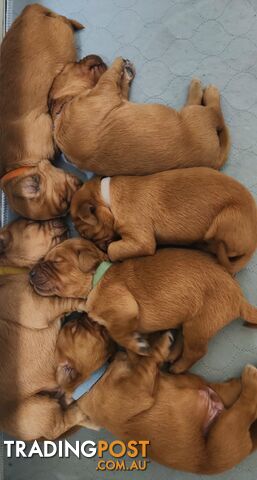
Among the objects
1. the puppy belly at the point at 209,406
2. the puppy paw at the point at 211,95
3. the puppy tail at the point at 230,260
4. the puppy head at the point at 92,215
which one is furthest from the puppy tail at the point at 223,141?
the puppy belly at the point at 209,406

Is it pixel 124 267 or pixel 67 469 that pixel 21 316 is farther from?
pixel 67 469

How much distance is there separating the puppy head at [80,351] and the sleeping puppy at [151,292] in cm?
9

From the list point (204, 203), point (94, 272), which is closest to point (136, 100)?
point (204, 203)

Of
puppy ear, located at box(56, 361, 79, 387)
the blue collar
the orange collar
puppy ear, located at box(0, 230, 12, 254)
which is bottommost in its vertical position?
the blue collar

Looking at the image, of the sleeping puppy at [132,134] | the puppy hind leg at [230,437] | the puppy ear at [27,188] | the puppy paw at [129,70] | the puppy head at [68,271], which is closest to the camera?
the puppy hind leg at [230,437]

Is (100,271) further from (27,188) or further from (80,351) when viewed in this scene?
(27,188)

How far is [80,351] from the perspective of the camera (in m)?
2.39

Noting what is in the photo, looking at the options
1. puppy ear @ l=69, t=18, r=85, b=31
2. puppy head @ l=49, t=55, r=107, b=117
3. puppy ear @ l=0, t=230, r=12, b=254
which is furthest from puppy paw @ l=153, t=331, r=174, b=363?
puppy ear @ l=69, t=18, r=85, b=31

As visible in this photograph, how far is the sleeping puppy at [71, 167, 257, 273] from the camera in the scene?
2211 millimetres

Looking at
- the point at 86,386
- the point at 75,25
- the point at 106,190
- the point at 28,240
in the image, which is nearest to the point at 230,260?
the point at 106,190

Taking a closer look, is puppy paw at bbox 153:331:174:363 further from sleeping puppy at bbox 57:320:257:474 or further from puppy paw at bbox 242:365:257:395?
puppy paw at bbox 242:365:257:395

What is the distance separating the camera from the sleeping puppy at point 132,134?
91.7 inches

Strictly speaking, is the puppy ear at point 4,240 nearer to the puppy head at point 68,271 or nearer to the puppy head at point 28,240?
the puppy head at point 28,240

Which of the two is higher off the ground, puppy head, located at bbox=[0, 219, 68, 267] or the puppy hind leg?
puppy head, located at bbox=[0, 219, 68, 267]
